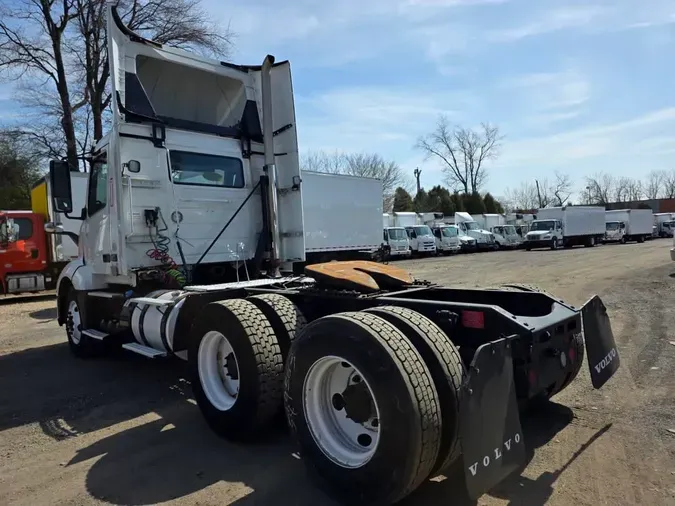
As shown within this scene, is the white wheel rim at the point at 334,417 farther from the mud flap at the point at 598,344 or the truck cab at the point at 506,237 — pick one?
the truck cab at the point at 506,237

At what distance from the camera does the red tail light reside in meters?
3.44

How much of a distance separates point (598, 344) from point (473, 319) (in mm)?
1176

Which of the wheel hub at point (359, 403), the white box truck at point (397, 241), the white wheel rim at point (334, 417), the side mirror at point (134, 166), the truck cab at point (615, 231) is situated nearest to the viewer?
the wheel hub at point (359, 403)

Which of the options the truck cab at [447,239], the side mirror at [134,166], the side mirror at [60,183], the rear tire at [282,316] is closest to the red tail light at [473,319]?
the rear tire at [282,316]

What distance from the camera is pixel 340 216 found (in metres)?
18.9

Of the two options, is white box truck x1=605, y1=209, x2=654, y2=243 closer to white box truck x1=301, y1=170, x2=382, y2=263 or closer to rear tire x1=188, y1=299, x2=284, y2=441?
white box truck x1=301, y1=170, x2=382, y2=263

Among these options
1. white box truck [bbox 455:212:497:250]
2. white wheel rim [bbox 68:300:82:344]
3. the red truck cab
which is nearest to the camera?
white wheel rim [bbox 68:300:82:344]

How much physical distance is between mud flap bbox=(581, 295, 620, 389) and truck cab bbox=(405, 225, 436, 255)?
2924cm

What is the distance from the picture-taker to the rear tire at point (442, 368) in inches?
114

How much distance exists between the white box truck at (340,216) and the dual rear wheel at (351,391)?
13047 millimetres

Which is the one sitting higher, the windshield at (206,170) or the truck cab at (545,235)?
the windshield at (206,170)

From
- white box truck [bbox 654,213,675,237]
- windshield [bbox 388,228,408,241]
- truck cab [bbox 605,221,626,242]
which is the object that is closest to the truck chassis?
windshield [bbox 388,228,408,241]

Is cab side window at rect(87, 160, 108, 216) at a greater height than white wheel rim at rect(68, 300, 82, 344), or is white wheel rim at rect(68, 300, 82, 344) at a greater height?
cab side window at rect(87, 160, 108, 216)

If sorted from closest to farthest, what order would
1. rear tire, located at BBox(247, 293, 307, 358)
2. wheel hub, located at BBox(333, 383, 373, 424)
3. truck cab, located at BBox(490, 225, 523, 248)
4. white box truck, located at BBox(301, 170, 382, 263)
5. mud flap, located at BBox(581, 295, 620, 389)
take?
wheel hub, located at BBox(333, 383, 373, 424) → mud flap, located at BBox(581, 295, 620, 389) → rear tire, located at BBox(247, 293, 307, 358) → white box truck, located at BBox(301, 170, 382, 263) → truck cab, located at BBox(490, 225, 523, 248)
